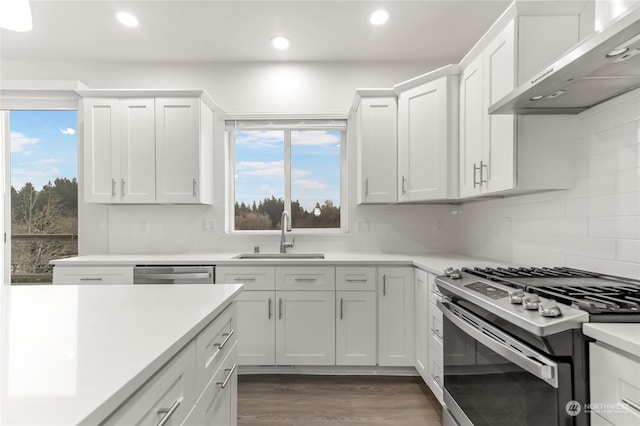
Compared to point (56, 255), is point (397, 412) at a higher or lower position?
lower

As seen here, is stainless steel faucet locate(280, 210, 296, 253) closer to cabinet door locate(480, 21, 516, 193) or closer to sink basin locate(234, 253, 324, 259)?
sink basin locate(234, 253, 324, 259)

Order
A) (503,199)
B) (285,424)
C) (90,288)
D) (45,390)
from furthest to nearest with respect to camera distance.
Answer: (503,199) < (285,424) < (90,288) < (45,390)

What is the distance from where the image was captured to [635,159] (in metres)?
1.45

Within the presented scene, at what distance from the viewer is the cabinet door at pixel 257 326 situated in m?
2.61

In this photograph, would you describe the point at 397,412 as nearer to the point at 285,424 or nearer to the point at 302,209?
the point at 285,424

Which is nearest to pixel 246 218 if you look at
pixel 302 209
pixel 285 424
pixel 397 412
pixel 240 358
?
pixel 302 209

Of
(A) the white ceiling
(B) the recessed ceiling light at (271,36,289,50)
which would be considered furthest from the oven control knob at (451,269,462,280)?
(B) the recessed ceiling light at (271,36,289,50)

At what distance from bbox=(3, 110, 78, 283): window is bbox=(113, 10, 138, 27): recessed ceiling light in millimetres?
1267

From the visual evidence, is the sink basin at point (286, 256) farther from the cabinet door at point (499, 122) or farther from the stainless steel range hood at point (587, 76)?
the stainless steel range hood at point (587, 76)

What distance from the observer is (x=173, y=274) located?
2.62 metres

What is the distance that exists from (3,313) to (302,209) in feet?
8.50

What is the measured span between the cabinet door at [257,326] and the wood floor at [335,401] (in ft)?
0.78

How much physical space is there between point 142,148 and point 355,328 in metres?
2.40

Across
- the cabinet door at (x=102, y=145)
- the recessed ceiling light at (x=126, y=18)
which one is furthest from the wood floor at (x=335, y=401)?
the recessed ceiling light at (x=126, y=18)
